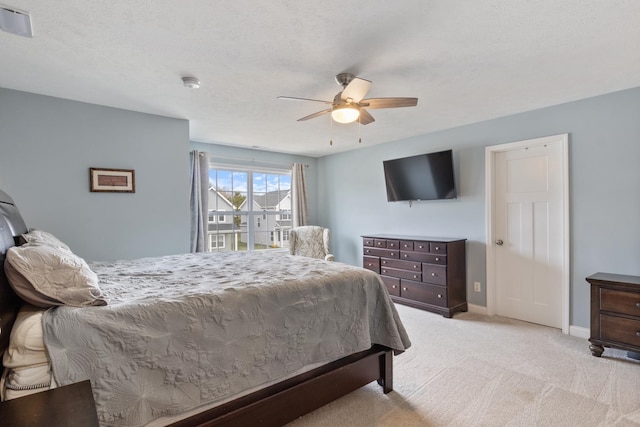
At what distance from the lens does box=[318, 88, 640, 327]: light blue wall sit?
3014 millimetres

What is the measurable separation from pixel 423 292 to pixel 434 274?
31 cm

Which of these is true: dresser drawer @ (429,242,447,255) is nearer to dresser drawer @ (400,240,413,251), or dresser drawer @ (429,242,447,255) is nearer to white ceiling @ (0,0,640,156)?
dresser drawer @ (400,240,413,251)

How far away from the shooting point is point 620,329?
2.71 metres

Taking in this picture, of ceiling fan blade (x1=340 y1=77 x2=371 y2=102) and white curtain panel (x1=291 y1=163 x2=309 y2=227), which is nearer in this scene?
ceiling fan blade (x1=340 y1=77 x2=371 y2=102)

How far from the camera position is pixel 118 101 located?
10.5 feet

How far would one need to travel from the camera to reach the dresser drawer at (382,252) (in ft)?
14.9

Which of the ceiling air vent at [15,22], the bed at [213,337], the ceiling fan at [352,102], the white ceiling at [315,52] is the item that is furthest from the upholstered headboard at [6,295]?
the ceiling fan at [352,102]

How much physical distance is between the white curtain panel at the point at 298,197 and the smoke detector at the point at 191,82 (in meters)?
3.36

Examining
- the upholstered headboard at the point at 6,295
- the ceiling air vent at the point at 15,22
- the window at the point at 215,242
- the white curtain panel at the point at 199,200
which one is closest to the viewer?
the upholstered headboard at the point at 6,295

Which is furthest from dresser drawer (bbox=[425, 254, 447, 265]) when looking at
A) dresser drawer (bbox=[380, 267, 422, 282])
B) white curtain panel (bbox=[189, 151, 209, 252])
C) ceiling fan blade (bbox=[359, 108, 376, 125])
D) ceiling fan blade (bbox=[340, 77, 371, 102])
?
white curtain panel (bbox=[189, 151, 209, 252])

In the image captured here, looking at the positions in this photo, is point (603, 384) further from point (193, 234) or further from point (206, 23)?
point (193, 234)

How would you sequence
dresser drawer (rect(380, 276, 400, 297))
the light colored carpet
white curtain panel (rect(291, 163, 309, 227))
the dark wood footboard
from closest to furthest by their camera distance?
the dark wood footboard
the light colored carpet
dresser drawer (rect(380, 276, 400, 297))
white curtain panel (rect(291, 163, 309, 227))

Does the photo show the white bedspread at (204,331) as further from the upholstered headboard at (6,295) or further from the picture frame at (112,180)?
the picture frame at (112,180)

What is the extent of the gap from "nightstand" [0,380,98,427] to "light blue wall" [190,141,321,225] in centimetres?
427
